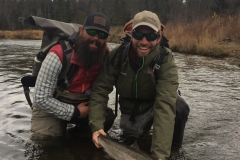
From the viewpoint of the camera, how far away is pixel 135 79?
3732mm

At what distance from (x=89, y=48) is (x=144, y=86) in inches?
33.6

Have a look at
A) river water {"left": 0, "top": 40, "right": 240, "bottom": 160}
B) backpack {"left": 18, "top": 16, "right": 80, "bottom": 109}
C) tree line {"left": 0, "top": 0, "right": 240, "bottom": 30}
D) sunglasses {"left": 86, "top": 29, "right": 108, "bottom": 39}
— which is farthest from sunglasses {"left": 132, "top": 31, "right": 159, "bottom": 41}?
tree line {"left": 0, "top": 0, "right": 240, "bottom": 30}

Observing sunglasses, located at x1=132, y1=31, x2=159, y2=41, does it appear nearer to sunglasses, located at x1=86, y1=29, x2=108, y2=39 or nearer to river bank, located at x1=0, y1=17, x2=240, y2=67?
sunglasses, located at x1=86, y1=29, x2=108, y2=39

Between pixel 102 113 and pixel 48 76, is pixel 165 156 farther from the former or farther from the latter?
pixel 48 76

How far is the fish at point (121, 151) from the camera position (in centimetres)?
271

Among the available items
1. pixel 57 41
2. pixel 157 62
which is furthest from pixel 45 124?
pixel 157 62

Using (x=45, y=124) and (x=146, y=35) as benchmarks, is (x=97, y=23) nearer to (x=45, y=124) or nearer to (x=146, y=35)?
(x=146, y=35)

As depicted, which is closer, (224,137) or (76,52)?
(76,52)

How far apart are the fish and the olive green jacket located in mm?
352

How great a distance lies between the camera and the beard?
11.9 feet

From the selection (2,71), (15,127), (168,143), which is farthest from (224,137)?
(2,71)

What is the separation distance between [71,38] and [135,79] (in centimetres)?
97

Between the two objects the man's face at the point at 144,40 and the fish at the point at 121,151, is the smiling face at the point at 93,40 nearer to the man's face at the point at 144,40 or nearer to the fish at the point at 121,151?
the man's face at the point at 144,40

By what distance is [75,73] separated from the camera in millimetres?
3764
